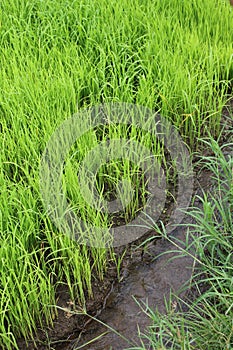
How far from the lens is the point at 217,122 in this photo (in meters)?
2.67

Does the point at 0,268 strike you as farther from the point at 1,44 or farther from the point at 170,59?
the point at 1,44

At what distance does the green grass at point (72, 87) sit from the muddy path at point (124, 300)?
59 millimetres

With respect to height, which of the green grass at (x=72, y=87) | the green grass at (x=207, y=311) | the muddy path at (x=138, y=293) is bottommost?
the muddy path at (x=138, y=293)

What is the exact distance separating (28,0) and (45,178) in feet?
5.66

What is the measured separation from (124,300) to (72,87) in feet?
3.59

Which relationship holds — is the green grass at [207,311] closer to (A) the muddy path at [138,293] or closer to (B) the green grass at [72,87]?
(A) the muddy path at [138,293]

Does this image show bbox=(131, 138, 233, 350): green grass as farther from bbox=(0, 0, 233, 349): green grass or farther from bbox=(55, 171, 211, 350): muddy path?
bbox=(0, 0, 233, 349): green grass

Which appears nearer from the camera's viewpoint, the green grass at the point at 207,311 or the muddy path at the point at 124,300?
the green grass at the point at 207,311

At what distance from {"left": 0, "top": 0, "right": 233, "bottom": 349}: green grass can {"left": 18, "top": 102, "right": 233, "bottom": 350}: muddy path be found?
0.06m

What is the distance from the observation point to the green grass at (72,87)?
1.94 meters

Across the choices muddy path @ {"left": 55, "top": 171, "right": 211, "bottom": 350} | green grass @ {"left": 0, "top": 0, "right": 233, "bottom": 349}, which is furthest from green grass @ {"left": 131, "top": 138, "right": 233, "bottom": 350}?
green grass @ {"left": 0, "top": 0, "right": 233, "bottom": 349}

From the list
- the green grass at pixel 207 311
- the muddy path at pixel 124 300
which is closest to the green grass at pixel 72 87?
the muddy path at pixel 124 300

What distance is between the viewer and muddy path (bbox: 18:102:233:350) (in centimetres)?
188

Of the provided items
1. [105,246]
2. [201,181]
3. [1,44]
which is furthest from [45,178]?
[1,44]
